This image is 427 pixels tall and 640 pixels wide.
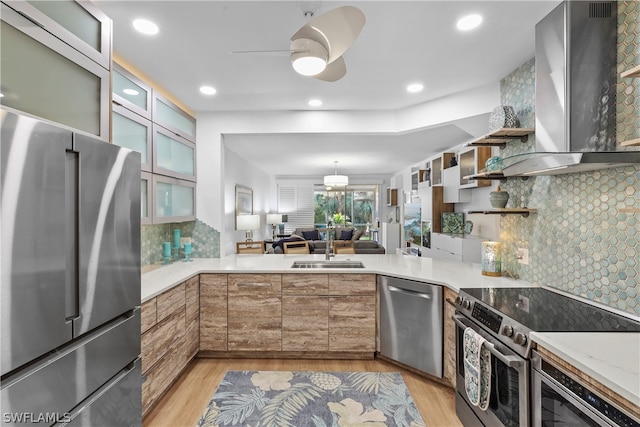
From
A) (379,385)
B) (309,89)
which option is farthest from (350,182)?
(379,385)

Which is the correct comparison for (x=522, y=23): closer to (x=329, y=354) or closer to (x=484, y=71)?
(x=484, y=71)

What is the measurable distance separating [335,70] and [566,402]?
2.07m

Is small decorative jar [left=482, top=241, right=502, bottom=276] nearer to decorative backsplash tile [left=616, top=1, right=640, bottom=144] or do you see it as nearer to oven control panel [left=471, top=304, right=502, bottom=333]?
oven control panel [left=471, top=304, right=502, bottom=333]

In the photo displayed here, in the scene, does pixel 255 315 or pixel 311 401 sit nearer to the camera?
pixel 311 401

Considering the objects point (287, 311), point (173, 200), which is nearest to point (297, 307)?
point (287, 311)

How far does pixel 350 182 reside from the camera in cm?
972

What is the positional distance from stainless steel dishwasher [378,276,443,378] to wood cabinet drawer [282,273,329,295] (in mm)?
519

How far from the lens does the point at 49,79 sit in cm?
126

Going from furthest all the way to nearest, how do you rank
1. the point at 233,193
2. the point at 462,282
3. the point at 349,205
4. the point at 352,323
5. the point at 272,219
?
the point at 349,205, the point at 272,219, the point at 233,193, the point at 352,323, the point at 462,282

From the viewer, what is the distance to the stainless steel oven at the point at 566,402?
986 millimetres

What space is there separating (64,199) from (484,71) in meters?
2.97

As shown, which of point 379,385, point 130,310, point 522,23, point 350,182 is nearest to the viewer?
point 130,310

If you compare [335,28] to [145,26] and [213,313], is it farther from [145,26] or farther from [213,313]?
[213,313]

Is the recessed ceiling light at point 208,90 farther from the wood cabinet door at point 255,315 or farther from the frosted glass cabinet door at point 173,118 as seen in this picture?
the wood cabinet door at point 255,315
